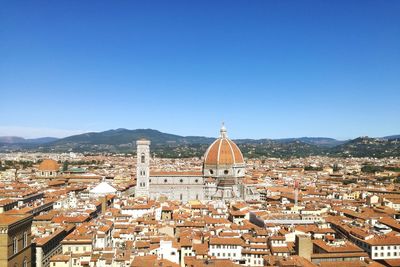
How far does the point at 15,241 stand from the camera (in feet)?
97.2

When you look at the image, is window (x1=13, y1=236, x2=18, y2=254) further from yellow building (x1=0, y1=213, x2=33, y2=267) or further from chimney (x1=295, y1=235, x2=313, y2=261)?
chimney (x1=295, y1=235, x2=313, y2=261)

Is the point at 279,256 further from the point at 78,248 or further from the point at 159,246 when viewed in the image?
the point at 78,248

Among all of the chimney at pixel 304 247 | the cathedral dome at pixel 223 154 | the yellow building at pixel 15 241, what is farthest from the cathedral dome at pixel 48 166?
the chimney at pixel 304 247

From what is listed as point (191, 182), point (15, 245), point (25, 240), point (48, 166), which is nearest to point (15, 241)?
point (15, 245)

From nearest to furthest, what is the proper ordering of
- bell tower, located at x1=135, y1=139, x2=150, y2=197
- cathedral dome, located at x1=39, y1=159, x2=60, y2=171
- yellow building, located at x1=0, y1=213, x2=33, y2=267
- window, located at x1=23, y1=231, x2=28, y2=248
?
yellow building, located at x1=0, y1=213, x2=33, y2=267 → window, located at x1=23, y1=231, x2=28, y2=248 → bell tower, located at x1=135, y1=139, x2=150, y2=197 → cathedral dome, located at x1=39, y1=159, x2=60, y2=171

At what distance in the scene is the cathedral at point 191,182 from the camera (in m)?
62.7

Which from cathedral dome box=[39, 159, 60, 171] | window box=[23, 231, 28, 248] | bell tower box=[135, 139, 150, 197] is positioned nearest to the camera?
window box=[23, 231, 28, 248]

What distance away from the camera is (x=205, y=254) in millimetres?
32625

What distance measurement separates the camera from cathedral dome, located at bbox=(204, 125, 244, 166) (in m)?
65.2

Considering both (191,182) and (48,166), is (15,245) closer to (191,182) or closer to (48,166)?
A: (191,182)

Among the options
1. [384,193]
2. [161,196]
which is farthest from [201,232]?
[384,193]

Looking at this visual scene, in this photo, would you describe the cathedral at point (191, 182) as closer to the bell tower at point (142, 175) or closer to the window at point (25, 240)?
the bell tower at point (142, 175)

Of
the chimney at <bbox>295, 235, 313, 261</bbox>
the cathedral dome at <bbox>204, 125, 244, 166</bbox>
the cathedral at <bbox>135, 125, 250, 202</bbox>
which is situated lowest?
the chimney at <bbox>295, 235, 313, 261</bbox>

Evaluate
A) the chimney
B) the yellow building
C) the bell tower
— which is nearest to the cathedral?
the bell tower
